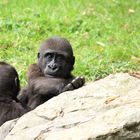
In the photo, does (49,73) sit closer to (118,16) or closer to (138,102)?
(138,102)

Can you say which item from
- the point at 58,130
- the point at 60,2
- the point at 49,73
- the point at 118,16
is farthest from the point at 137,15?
the point at 58,130

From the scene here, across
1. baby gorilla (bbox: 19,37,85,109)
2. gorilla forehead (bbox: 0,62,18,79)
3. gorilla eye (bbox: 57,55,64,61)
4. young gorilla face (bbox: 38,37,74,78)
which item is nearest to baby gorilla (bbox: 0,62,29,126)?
gorilla forehead (bbox: 0,62,18,79)

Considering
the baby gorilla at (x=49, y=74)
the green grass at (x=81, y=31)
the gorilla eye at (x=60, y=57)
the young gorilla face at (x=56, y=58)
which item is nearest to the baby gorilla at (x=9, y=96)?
the baby gorilla at (x=49, y=74)

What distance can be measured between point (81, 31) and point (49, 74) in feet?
11.6

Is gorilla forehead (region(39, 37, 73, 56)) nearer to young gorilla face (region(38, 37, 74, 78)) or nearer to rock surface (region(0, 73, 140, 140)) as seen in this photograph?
young gorilla face (region(38, 37, 74, 78))

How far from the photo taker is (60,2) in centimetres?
1193

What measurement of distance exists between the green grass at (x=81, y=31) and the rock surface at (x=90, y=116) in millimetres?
2704

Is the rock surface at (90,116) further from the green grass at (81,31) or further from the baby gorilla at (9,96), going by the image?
the green grass at (81,31)

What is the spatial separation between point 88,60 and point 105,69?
40 centimetres

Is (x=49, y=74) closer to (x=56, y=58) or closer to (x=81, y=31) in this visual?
(x=56, y=58)

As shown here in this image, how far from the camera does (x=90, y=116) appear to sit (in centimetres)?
548

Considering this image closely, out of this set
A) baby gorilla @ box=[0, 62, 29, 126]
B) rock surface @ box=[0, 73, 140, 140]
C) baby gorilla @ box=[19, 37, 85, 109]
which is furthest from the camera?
baby gorilla @ box=[19, 37, 85, 109]

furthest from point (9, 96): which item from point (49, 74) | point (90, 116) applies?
point (90, 116)

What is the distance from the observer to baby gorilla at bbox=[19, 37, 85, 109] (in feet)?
23.5
